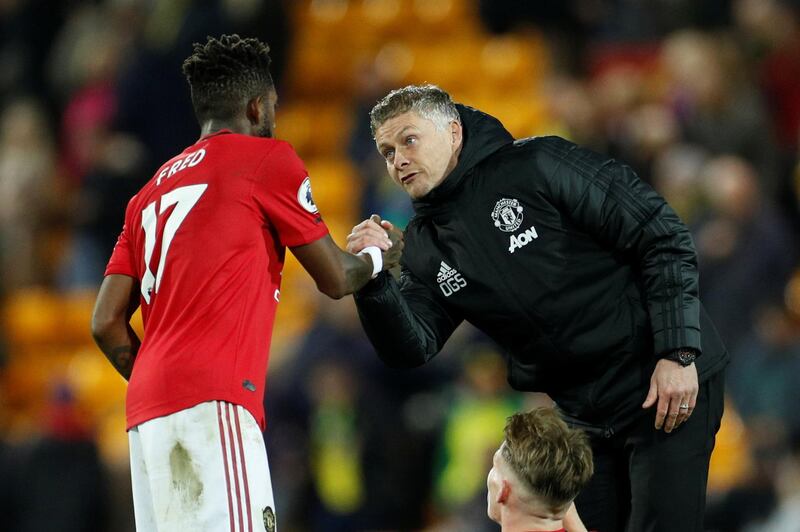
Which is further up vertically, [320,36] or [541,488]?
[320,36]

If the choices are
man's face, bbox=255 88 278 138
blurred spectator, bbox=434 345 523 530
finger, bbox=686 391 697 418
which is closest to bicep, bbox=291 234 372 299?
man's face, bbox=255 88 278 138

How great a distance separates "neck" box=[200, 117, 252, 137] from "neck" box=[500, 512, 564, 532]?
136 cm

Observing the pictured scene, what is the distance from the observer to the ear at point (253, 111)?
162 inches

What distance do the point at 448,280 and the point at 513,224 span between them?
30 centimetres

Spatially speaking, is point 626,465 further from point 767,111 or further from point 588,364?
point 767,111

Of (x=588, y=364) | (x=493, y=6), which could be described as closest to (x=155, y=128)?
(x=493, y=6)

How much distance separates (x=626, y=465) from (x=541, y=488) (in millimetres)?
796

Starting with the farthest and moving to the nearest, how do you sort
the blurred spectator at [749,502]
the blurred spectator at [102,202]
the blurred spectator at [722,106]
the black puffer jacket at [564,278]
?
the blurred spectator at [102,202] < the blurred spectator at [722,106] < the blurred spectator at [749,502] < the black puffer jacket at [564,278]

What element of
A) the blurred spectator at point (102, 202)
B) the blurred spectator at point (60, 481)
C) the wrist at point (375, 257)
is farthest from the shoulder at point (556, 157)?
the blurred spectator at point (102, 202)

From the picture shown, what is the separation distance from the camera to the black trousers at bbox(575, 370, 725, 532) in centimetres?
424

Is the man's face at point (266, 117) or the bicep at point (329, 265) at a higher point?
the man's face at point (266, 117)

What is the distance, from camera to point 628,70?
31.4ft

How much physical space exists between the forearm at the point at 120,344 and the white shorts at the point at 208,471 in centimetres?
44

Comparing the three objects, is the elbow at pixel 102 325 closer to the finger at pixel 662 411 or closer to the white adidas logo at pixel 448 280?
the white adidas logo at pixel 448 280
